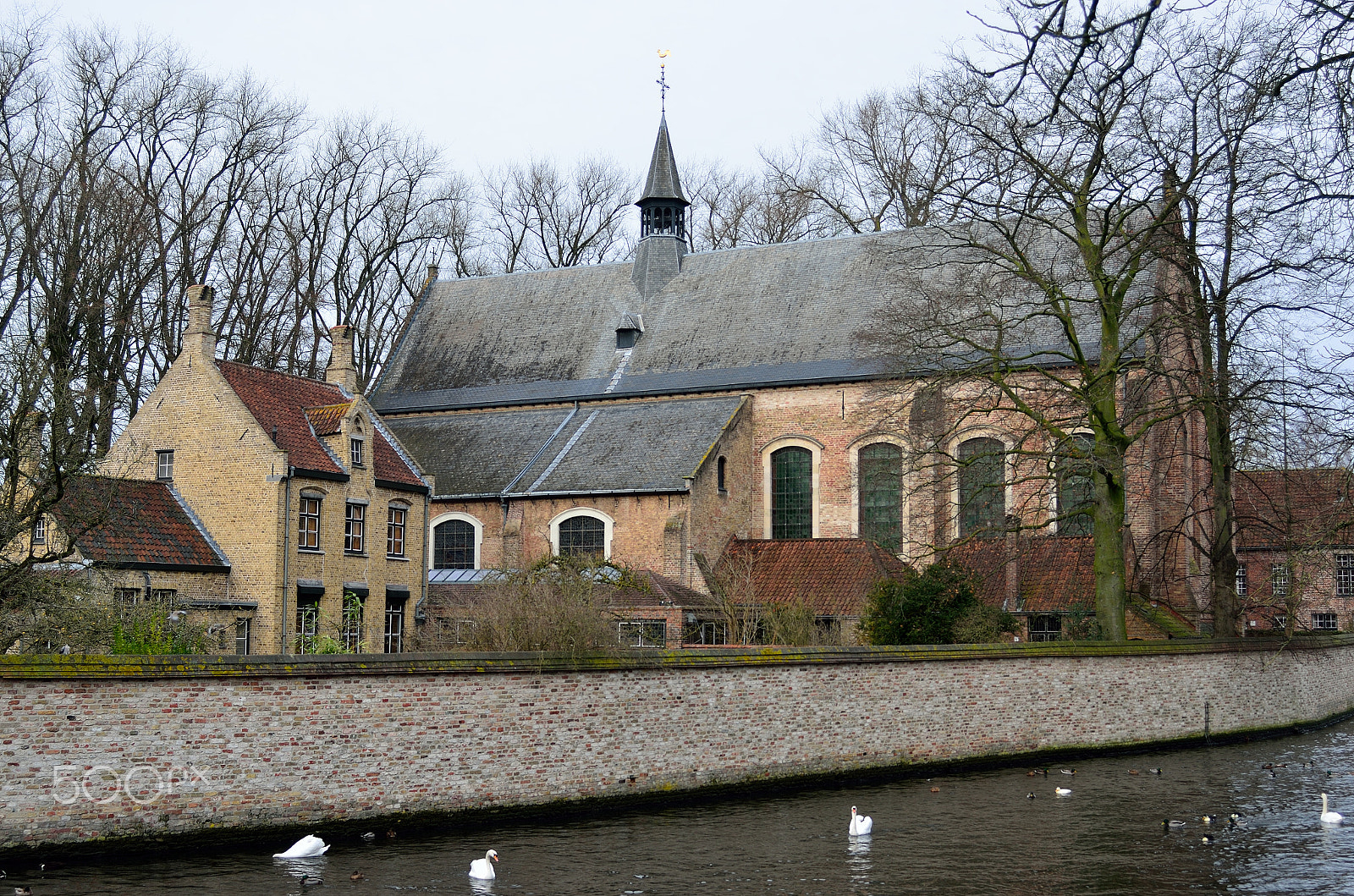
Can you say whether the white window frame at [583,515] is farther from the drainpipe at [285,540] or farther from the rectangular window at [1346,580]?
the rectangular window at [1346,580]

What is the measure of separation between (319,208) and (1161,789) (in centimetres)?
3077

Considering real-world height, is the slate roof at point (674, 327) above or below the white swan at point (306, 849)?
above

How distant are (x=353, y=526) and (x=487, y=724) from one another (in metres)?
11.8

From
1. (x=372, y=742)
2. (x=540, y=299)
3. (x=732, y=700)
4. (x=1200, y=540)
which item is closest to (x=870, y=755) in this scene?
(x=732, y=700)

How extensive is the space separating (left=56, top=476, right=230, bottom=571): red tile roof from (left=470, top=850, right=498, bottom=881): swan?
930 cm

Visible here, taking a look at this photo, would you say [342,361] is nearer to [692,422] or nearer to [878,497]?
[692,422]

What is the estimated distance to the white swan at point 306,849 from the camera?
1259cm

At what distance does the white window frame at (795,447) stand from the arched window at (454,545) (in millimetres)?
7144

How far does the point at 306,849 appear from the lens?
498 inches

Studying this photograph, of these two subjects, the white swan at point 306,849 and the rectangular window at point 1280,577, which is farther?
the rectangular window at point 1280,577

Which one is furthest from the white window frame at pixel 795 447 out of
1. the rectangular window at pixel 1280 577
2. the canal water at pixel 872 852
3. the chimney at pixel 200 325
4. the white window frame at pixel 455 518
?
the canal water at pixel 872 852

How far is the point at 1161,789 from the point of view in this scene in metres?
17.1

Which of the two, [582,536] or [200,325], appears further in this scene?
[582,536]

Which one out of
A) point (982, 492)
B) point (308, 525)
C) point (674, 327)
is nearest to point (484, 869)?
point (308, 525)
